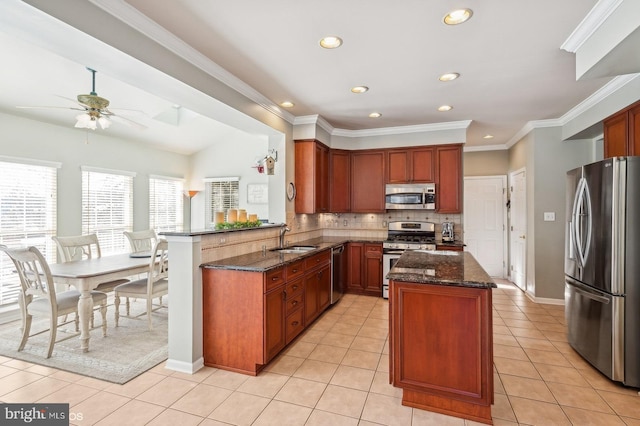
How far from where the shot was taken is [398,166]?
5.22 metres

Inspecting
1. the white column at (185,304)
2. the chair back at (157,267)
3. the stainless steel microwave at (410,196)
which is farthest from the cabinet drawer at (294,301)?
the stainless steel microwave at (410,196)

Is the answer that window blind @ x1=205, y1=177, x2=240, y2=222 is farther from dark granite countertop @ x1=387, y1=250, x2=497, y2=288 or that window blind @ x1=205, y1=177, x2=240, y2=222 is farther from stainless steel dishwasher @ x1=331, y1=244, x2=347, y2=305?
dark granite countertop @ x1=387, y1=250, x2=497, y2=288

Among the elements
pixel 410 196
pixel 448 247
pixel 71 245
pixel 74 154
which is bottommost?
pixel 448 247

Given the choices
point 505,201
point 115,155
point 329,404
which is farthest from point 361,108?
point 115,155

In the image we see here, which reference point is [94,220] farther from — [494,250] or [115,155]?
[494,250]

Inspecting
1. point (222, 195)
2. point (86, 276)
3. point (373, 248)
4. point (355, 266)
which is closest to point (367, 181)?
point (373, 248)

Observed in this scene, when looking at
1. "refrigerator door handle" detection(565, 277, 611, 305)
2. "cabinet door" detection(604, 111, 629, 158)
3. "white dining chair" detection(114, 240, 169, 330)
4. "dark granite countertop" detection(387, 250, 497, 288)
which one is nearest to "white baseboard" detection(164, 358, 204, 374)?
"white dining chair" detection(114, 240, 169, 330)

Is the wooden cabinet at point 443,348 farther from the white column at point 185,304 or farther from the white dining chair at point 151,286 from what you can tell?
the white dining chair at point 151,286

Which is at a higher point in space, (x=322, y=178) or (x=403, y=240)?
(x=322, y=178)

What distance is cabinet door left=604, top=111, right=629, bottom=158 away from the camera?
10.4ft

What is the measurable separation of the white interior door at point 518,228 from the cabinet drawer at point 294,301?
13.3 ft

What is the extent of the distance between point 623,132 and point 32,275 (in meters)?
6.14

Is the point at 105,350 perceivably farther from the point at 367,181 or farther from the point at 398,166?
the point at 398,166

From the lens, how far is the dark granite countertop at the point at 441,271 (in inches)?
82.4
